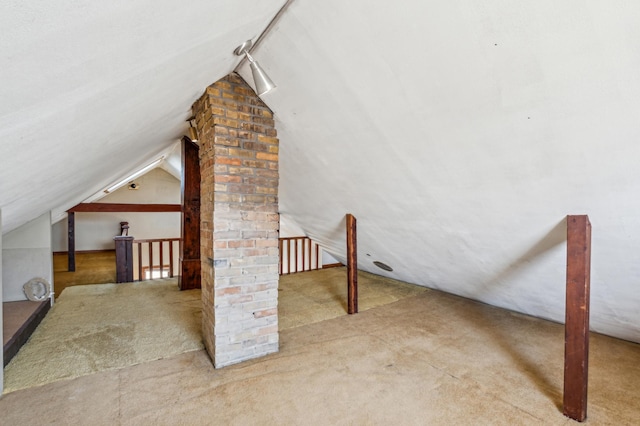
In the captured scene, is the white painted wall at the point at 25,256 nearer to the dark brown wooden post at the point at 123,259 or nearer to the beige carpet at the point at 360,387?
the dark brown wooden post at the point at 123,259

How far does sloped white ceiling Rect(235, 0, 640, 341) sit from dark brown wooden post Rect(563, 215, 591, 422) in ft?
0.56

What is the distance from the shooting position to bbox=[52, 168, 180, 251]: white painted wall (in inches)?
347

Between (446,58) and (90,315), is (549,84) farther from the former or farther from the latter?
(90,315)

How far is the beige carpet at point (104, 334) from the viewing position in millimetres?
2387

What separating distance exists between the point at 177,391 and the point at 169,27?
89.9 inches

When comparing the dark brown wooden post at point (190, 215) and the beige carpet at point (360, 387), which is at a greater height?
the dark brown wooden post at point (190, 215)

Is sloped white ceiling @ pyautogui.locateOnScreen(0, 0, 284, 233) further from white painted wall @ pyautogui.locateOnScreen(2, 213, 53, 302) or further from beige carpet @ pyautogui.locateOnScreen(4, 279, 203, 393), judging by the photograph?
white painted wall @ pyautogui.locateOnScreen(2, 213, 53, 302)

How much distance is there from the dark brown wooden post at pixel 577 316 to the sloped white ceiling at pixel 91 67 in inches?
90.2

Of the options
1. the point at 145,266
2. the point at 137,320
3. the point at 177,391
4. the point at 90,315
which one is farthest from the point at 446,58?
the point at 145,266

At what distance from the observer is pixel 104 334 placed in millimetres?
3021

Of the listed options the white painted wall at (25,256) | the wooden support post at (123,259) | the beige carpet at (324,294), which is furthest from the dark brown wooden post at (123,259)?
the beige carpet at (324,294)

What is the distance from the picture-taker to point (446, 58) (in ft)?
5.06

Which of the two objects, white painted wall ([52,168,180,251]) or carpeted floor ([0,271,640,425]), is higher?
white painted wall ([52,168,180,251])

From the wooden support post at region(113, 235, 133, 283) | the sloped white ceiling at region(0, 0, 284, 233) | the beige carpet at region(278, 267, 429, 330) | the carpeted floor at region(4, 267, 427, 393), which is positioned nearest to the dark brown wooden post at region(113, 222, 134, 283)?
the wooden support post at region(113, 235, 133, 283)
